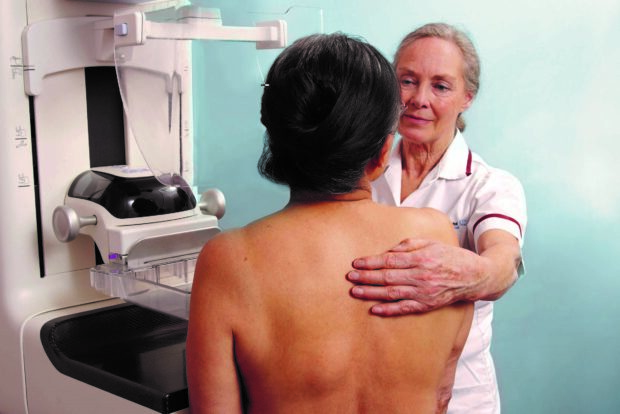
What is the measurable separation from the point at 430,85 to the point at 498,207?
0.97ft

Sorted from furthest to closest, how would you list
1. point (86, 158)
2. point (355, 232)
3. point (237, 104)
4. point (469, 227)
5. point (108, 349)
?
point (237, 104) → point (86, 158) → point (469, 227) → point (108, 349) → point (355, 232)

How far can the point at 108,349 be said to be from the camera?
1306mm

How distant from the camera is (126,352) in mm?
1286

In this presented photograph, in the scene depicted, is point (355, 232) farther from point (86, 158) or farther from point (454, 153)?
point (86, 158)

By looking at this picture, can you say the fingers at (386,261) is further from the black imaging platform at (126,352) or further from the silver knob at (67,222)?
the silver knob at (67,222)

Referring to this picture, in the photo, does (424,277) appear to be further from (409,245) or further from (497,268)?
(497,268)

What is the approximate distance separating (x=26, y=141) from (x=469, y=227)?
2.96ft

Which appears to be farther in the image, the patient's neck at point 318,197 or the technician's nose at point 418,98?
the technician's nose at point 418,98

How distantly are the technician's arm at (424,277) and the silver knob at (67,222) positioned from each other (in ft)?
2.22

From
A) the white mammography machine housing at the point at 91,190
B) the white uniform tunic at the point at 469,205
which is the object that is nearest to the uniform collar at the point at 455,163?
the white uniform tunic at the point at 469,205

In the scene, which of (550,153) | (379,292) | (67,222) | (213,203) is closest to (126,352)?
(67,222)

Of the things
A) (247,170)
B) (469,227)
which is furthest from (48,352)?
(247,170)

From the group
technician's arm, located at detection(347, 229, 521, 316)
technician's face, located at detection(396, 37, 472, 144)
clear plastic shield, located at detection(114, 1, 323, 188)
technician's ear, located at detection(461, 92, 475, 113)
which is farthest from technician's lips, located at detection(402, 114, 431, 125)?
technician's arm, located at detection(347, 229, 521, 316)

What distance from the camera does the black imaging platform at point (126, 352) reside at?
1.13m
